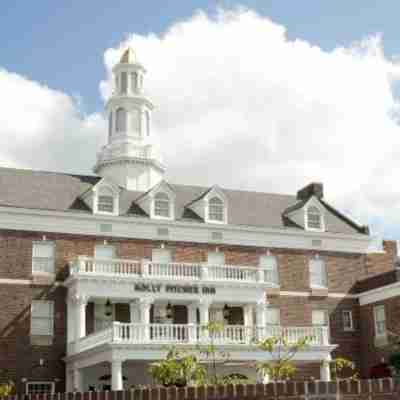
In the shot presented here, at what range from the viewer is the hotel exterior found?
36375 millimetres

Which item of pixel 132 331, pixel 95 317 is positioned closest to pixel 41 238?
pixel 95 317

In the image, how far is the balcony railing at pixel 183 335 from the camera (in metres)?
33.2

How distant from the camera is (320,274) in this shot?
4447 centimetres

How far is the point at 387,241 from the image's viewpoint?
48281mm

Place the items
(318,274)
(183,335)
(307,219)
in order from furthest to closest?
1. (307,219)
2. (318,274)
3. (183,335)

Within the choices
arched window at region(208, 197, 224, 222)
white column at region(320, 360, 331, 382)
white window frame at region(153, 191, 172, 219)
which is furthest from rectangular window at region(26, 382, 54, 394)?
white column at region(320, 360, 331, 382)

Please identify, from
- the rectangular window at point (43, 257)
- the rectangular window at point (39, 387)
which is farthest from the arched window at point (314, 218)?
the rectangular window at point (39, 387)

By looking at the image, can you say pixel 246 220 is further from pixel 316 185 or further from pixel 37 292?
pixel 37 292

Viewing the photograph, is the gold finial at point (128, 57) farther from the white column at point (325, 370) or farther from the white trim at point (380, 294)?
the white column at point (325, 370)

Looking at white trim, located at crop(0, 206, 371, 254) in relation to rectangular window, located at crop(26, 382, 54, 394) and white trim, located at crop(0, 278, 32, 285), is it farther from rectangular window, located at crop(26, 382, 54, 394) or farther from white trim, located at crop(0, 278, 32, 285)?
rectangular window, located at crop(26, 382, 54, 394)

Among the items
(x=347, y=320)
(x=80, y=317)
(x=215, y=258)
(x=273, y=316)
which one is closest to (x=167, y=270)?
(x=215, y=258)

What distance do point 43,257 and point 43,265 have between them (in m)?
0.41

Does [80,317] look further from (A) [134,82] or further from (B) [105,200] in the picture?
(A) [134,82]

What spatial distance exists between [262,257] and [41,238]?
12483mm
